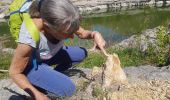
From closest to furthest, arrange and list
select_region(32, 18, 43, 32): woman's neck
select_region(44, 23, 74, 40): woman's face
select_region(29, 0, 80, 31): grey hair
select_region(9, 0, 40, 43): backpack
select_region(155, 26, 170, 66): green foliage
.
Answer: select_region(29, 0, 80, 31): grey hair → select_region(44, 23, 74, 40): woman's face → select_region(32, 18, 43, 32): woman's neck → select_region(9, 0, 40, 43): backpack → select_region(155, 26, 170, 66): green foliage

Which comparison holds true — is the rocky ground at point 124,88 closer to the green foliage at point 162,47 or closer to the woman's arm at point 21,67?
the green foliage at point 162,47

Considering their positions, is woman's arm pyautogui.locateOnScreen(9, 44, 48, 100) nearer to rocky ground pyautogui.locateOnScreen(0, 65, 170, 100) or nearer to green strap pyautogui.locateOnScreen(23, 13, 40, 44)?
green strap pyautogui.locateOnScreen(23, 13, 40, 44)

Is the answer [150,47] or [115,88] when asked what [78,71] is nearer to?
[115,88]

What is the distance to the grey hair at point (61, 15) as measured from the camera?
13.5 feet

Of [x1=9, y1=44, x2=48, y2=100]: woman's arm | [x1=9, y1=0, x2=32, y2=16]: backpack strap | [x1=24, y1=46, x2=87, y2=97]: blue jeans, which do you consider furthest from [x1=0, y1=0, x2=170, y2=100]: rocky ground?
[x1=9, y1=0, x2=32, y2=16]: backpack strap

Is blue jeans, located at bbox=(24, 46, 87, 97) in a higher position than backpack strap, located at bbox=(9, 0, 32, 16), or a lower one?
lower

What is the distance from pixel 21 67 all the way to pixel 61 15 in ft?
2.40

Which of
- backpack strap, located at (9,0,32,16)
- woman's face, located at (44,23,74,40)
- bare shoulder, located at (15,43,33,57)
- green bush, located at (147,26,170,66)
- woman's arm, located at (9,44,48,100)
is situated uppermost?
backpack strap, located at (9,0,32,16)

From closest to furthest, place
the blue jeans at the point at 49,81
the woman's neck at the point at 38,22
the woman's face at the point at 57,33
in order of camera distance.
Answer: the woman's face at the point at 57,33, the woman's neck at the point at 38,22, the blue jeans at the point at 49,81

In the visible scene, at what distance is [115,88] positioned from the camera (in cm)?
495

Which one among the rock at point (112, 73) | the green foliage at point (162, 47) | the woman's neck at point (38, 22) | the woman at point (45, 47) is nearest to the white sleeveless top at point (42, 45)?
the woman at point (45, 47)

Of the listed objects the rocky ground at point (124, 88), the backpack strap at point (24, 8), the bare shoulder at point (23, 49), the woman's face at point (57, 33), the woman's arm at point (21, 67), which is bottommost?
the rocky ground at point (124, 88)

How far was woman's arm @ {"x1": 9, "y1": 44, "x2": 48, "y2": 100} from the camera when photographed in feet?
14.2

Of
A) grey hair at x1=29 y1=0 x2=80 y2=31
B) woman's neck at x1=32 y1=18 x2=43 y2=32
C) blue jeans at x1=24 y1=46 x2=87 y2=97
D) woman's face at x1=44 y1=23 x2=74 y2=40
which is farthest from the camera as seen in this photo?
blue jeans at x1=24 y1=46 x2=87 y2=97
